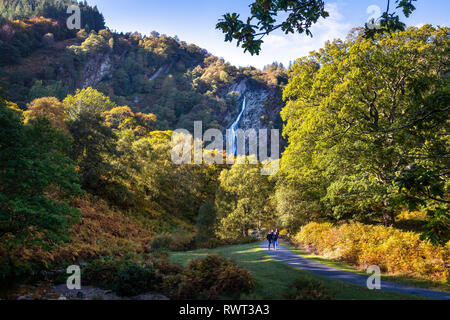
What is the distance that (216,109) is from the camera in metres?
96.6

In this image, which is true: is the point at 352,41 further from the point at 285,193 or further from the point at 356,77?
the point at 285,193

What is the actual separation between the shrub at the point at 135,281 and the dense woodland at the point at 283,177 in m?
0.23

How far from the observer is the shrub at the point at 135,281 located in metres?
8.51

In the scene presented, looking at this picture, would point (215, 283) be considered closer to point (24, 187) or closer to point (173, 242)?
point (24, 187)

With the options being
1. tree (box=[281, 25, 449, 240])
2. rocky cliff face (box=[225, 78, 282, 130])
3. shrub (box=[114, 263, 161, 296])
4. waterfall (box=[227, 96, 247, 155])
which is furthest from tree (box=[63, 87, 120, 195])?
rocky cliff face (box=[225, 78, 282, 130])

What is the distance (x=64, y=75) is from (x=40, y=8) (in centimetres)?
4833

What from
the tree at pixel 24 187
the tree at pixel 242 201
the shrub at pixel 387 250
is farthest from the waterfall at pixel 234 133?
the tree at pixel 24 187

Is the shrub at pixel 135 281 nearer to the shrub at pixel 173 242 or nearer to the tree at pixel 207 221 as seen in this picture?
the shrub at pixel 173 242

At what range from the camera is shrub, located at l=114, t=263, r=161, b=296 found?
27.9ft

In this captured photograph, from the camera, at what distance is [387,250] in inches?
511

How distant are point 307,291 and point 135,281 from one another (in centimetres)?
575

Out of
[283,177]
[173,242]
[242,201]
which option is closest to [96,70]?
[242,201]

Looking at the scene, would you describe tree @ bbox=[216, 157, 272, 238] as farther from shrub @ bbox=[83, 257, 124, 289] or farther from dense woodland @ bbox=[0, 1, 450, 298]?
shrub @ bbox=[83, 257, 124, 289]
